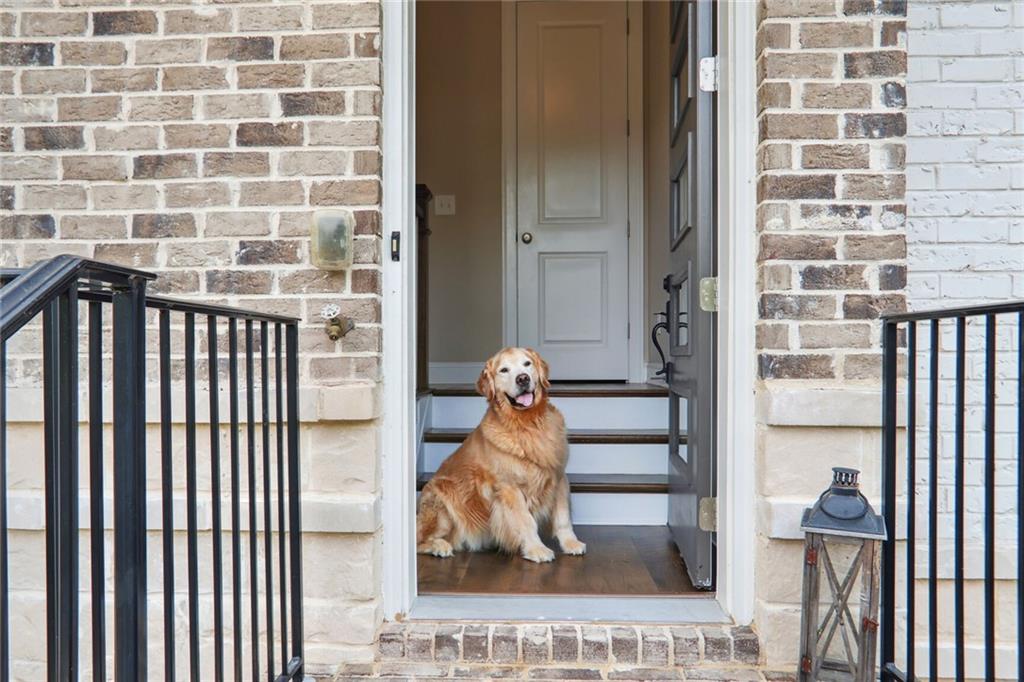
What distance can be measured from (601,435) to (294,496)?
1.64 metres

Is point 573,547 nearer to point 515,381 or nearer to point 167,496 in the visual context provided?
point 515,381

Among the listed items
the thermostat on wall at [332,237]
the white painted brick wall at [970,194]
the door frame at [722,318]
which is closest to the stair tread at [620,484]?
the door frame at [722,318]

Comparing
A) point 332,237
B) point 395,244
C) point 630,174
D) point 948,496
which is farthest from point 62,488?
point 630,174

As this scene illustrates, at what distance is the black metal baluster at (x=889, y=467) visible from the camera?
1630 millimetres

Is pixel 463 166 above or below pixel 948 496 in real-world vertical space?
above

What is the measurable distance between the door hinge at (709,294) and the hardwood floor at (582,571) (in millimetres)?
858

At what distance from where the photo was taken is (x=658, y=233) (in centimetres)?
379

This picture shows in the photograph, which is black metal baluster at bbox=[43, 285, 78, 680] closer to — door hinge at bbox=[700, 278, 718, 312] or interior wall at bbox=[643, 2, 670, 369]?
door hinge at bbox=[700, 278, 718, 312]

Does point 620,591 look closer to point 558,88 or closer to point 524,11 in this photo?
point 558,88

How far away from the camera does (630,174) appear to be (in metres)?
4.02

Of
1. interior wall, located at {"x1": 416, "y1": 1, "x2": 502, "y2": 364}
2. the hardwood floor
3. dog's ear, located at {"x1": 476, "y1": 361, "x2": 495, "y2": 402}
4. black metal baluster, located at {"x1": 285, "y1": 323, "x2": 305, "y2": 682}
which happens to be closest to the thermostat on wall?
black metal baluster, located at {"x1": 285, "y1": 323, "x2": 305, "y2": 682}

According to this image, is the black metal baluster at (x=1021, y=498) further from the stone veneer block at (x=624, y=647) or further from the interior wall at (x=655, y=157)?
the interior wall at (x=655, y=157)

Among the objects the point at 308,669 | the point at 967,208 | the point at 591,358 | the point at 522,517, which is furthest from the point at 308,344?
the point at 591,358

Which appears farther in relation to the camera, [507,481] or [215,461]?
[507,481]
